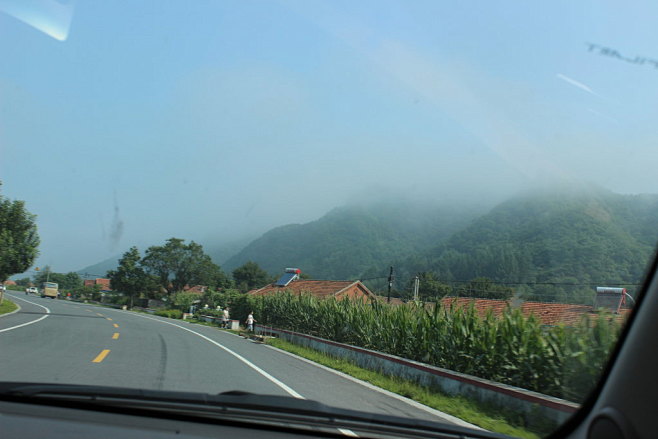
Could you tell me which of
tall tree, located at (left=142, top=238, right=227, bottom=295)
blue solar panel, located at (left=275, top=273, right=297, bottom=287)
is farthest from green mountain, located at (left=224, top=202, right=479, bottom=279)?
tall tree, located at (left=142, top=238, right=227, bottom=295)

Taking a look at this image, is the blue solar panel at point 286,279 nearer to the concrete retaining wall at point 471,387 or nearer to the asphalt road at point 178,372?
the concrete retaining wall at point 471,387

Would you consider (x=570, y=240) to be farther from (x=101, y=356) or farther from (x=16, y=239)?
(x=16, y=239)

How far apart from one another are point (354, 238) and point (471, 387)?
23.2 metres

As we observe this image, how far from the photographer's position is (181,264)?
307ft

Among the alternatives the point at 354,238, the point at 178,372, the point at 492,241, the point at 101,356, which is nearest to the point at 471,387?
the point at 178,372

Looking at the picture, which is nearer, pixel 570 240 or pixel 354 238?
pixel 570 240

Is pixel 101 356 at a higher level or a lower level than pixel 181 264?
lower

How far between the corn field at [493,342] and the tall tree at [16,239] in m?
19.5

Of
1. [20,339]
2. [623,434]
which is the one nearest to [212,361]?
[20,339]

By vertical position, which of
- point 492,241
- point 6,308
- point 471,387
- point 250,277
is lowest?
point 471,387

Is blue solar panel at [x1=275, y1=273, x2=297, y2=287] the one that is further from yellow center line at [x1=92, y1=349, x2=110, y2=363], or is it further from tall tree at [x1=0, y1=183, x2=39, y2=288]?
yellow center line at [x1=92, y1=349, x2=110, y2=363]

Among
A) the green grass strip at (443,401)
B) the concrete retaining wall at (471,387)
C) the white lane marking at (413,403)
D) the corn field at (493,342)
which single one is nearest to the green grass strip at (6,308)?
the corn field at (493,342)

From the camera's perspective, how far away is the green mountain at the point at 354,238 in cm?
2795

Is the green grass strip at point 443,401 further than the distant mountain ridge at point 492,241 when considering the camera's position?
Yes
